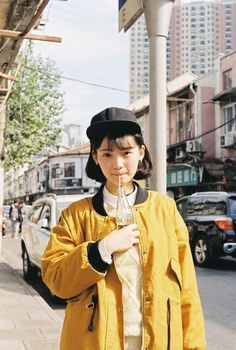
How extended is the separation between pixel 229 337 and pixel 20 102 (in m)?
18.1

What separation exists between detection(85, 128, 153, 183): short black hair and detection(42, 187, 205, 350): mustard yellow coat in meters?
0.18

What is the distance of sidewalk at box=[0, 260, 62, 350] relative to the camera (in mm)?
4637

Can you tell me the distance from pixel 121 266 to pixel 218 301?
5949mm

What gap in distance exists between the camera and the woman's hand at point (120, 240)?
1827mm

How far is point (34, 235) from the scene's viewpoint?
877cm

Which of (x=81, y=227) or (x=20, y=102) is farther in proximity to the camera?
(x=20, y=102)

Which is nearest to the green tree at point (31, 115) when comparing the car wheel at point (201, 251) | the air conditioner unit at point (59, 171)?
the car wheel at point (201, 251)

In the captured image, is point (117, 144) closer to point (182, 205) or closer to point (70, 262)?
point (70, 262)

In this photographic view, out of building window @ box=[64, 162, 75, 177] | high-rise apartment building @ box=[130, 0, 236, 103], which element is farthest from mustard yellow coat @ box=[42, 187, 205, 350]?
building window @ box=[64, 162, 75, 177]

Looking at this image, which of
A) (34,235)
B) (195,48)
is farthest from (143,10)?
(195,48)

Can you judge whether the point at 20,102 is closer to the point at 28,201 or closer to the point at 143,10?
the point at 143,10

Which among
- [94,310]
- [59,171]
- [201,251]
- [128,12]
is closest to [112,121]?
[94,310]

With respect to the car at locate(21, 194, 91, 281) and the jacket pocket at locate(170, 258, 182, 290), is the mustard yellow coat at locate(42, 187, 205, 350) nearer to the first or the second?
the jacket pocket at locate(170, 258, 182, 290)

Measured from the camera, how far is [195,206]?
476 inches
